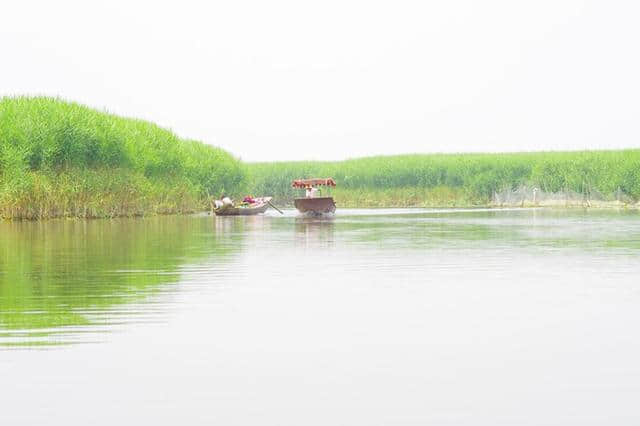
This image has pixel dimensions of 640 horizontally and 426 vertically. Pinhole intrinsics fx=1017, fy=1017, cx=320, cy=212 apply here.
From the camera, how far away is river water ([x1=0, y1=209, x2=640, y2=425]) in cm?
651

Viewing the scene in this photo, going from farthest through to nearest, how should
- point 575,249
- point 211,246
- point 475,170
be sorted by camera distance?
point 475,170 → point 211,246 → point 575,249

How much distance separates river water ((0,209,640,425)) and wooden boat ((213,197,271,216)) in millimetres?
28298

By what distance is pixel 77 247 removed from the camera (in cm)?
2214

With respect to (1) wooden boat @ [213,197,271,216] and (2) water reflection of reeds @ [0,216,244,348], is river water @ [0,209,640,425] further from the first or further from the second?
(1) wooden boat @ [213,197,271,216]

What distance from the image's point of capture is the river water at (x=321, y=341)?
6508 millimetres

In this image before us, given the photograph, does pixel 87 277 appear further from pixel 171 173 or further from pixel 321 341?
pixel 171 173

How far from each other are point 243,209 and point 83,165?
10295 millimetres

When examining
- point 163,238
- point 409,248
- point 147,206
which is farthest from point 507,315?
point 147,206

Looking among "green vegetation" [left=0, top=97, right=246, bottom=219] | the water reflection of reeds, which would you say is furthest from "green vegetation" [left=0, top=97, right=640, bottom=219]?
the water reflection of reeds

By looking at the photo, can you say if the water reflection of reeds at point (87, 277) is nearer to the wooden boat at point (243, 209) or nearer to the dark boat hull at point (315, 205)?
the dark boat hull at point (315, 205)

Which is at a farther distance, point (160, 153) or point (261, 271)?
point (160, 153)

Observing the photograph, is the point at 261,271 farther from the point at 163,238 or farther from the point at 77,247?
→ the point at 163,238

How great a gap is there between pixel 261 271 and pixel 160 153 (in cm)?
3212

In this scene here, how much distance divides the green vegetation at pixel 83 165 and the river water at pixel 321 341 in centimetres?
1878
